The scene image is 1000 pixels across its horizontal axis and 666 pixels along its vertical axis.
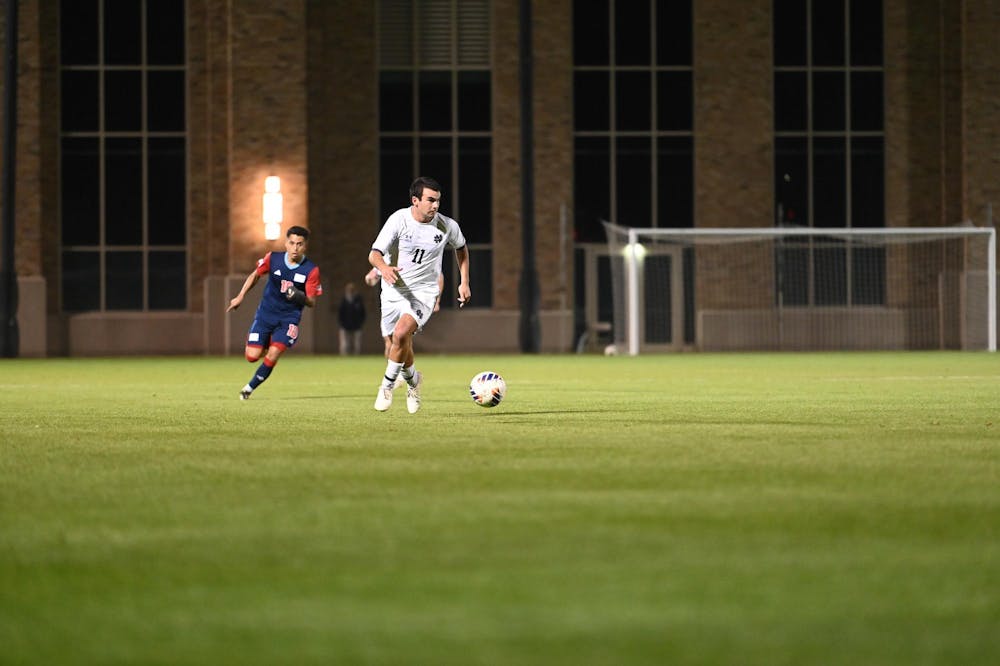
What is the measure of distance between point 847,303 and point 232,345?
51.3 feet

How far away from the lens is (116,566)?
20.0 feet

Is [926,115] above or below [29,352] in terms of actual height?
above

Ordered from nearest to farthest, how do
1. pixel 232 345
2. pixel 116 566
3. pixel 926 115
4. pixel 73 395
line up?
1. pixel 116 566
2. pixel 73 395
3. pixel 232 345
4. pixel 926 115

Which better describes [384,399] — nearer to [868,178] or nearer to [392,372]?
[392,372]

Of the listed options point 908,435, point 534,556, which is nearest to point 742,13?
point 908,435

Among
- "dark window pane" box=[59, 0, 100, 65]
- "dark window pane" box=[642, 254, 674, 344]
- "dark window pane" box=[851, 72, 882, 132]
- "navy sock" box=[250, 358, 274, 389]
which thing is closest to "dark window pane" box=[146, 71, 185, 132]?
"dark window pane" box=[59, 0, 100, 65]

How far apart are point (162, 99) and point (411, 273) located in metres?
28.9

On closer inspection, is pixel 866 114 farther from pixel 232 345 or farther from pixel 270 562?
pixel 270 562

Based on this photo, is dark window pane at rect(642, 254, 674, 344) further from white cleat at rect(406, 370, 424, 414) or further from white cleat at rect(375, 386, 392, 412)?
white cleat at rect(375, 386, 392, 412)

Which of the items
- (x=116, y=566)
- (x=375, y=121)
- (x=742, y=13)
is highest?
(x=742, y=13)

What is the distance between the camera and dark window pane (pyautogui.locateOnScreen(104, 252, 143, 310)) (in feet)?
141

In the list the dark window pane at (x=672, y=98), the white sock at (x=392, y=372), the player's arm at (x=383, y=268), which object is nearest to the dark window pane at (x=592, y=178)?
the dark window pane at (x=672, y=98)

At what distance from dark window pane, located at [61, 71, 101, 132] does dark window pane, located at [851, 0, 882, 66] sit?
63.3ft

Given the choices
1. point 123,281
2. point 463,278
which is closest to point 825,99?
point 123,281
